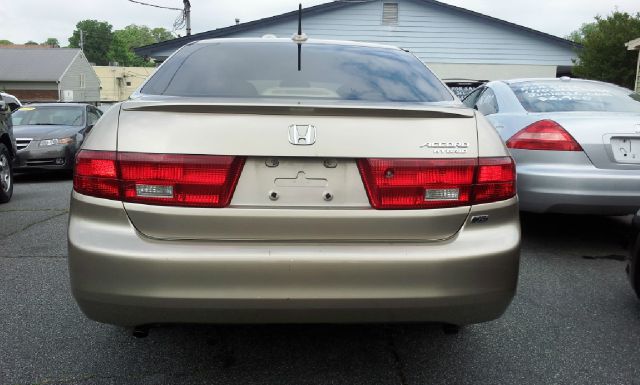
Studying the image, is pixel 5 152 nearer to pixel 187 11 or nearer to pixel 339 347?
pixel 339 347

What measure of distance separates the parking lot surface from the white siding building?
1558cm

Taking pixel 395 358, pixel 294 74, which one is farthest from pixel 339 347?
pixel 294 74

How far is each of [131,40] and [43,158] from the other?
110m

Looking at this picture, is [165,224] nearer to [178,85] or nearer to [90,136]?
[90,136]

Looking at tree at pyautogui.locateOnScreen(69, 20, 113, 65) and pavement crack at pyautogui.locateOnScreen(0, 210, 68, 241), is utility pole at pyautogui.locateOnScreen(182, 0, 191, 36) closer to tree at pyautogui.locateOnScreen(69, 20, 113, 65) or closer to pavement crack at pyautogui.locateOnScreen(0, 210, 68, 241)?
pavement crack at pyautogui.locateOnScreen(0, 210, 68, 241)

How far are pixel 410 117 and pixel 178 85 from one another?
1180mm

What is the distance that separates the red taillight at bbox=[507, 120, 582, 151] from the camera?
4.29 m

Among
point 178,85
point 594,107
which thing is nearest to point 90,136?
point 178,85

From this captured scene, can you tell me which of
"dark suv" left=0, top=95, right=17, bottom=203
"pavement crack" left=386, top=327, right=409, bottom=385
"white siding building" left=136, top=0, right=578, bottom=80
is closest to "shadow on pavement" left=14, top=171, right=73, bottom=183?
"dark suv" left=0, top=95, right=17, bottom=203

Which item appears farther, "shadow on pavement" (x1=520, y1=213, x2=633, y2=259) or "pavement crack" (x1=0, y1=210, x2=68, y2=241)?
"pavement crack" (x1=0, y1=210, x2=68, y2=241)

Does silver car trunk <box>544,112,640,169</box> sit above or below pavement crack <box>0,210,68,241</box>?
above

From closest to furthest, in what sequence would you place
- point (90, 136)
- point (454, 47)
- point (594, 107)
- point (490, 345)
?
point (90, 136), point (490, 345), point (594, 107), point (454, 47)

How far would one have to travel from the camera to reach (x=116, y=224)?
2066 millimetres

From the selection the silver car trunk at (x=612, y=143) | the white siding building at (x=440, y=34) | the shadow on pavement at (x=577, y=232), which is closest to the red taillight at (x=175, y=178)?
the silver car trunk at (x=612, y=143)
